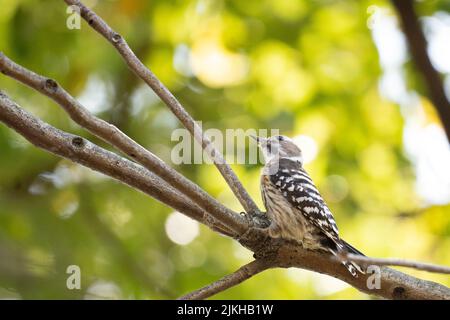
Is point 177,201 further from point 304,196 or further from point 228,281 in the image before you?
point 304,196

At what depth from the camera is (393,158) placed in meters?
7.34

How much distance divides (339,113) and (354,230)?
52.2 inches

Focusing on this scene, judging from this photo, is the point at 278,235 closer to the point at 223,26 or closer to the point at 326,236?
the point at 326,236

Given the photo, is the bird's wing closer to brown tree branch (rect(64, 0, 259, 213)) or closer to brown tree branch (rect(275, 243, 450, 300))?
brown tree branch (rect(275, 243, 450, 300))

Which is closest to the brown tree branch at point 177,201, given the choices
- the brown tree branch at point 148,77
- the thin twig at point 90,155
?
the thin twig at point 90,155

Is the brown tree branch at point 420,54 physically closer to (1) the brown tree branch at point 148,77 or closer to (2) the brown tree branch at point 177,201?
(1) the brown tree branch at point 148,77

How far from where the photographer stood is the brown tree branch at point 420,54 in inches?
103

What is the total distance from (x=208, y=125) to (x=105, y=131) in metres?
3.71

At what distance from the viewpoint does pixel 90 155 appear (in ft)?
10.6

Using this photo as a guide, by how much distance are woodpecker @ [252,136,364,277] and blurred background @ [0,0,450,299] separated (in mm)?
265

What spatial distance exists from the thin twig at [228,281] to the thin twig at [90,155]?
34cm

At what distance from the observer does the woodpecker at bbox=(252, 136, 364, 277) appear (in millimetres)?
4602

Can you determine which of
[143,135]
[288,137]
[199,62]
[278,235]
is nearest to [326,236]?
[278,235]

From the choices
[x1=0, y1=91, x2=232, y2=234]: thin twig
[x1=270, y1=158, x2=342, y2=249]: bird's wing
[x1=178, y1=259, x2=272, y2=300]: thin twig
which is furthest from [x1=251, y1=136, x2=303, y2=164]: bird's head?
[x1=0, y1=91, x2=232, y2=234]: thin twig
